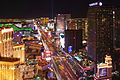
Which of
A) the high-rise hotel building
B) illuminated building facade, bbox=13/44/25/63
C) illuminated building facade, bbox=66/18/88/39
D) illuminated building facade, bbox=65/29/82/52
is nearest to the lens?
illuminated building facade, bbox=13/44/25/63

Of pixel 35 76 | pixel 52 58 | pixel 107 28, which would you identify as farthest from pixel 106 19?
pixel 35 76

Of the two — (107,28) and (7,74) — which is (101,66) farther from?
(107,28)

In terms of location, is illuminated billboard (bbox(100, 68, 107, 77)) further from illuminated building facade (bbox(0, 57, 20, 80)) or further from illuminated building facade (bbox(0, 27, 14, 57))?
illuminated building facade (bbox(0, 27, 14, 57))

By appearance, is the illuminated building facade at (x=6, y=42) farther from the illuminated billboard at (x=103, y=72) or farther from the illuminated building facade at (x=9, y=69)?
the illuminated billboard at (x=103, y=72)

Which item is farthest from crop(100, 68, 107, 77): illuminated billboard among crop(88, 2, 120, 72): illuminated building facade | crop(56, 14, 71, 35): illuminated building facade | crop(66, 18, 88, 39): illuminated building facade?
crop(56, 14, 71, 35): illuminated building facade

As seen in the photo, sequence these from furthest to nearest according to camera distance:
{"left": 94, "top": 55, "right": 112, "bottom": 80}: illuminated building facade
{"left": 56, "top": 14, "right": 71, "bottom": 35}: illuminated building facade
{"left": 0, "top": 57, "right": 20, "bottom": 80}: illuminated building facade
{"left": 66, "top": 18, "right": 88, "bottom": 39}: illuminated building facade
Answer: {"left": 56, "top": 14, "right": 71, "bottom": 35}: illuminated building facade < {"left": 66, "top": 18, "right": 88, "bottom": 39}: illuminated building facade < {"left": 94, "top": 55, "right": 112, "bottom": 80}: illuminated building facade < {"left": 0, "top": 57, "right": 20, "bottom": 80}: illuminated building facade
